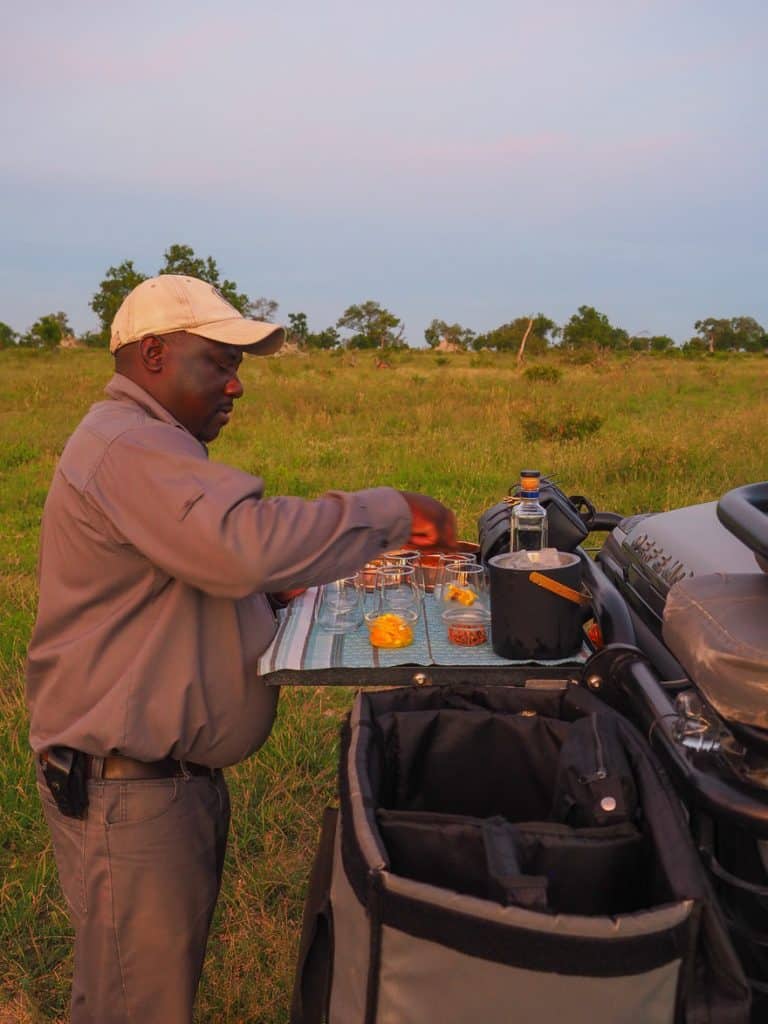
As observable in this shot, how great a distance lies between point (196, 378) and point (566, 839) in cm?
131

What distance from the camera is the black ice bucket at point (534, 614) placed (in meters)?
2.00

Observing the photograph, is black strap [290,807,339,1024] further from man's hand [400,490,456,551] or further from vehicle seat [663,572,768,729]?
man's hand [400,490,456,551]

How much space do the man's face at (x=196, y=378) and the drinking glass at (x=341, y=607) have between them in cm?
53

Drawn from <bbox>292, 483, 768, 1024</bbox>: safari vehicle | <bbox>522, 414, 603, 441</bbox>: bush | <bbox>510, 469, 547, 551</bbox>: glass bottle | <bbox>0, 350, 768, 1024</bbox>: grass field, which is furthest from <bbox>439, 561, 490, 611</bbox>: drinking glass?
<bbox>522, 414, 603, 441</bbox>: bush

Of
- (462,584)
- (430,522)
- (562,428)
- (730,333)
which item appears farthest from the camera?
(730,333)

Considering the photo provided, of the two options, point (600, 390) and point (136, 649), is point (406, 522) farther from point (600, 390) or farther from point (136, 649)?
point (600, 390)

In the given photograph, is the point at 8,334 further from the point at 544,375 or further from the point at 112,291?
the point at 544,375

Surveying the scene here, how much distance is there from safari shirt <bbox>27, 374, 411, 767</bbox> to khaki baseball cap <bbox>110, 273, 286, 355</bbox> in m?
0.13

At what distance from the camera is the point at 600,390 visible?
1898cm

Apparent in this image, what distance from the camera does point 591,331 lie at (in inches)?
1927

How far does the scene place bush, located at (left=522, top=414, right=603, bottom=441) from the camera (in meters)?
12.0

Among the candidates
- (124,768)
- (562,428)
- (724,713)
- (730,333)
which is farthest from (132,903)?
(730,333)

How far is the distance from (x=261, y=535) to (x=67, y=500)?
20.1 inches

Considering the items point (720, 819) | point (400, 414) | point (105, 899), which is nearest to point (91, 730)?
point (105, 899)
